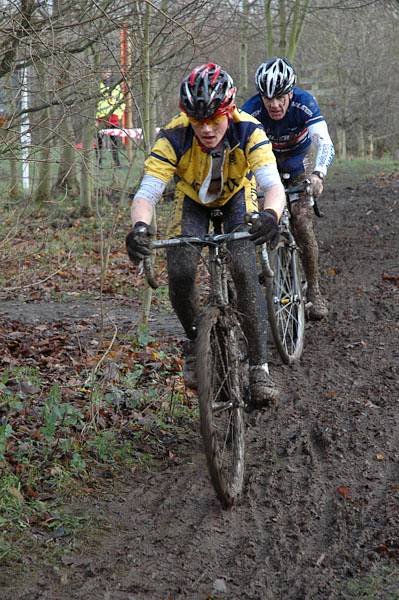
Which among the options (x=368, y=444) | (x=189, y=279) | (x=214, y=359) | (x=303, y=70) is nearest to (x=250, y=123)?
(x=189, y=279)

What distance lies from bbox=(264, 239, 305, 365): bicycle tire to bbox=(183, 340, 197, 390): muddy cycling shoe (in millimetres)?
1451

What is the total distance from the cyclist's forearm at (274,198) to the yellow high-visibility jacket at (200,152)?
166mm

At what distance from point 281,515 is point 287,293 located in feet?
10.1

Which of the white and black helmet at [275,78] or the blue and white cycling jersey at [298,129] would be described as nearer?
the white and black helmet at [275,78]

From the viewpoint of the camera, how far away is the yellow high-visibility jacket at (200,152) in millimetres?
4992

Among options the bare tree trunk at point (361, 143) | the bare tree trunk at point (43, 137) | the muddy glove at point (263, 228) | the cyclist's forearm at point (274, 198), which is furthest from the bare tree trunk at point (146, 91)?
the bare tree trunk at point (361, 143)

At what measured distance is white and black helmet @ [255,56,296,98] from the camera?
677cm

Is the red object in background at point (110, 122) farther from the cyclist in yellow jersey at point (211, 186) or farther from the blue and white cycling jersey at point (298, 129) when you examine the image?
the cyclist in yellow jersey at point (211, 186)

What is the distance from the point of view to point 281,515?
4.36 metres

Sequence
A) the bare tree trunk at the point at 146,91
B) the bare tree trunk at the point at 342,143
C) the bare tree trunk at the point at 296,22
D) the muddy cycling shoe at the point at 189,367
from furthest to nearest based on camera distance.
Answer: the bare tree trunk at the point at 342,143
the bare tree trunk at the point at 296,22
the bare tree trunk at the point at 146,91
the muddy cycling shoe at the point at 189,367

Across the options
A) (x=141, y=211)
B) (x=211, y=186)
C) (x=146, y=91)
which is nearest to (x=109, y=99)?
(x=146, y=91)

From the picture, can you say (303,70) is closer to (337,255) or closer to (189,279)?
(337,255)

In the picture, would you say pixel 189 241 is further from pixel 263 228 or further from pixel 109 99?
pixel 109 99

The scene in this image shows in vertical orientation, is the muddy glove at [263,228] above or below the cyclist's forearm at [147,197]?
below
